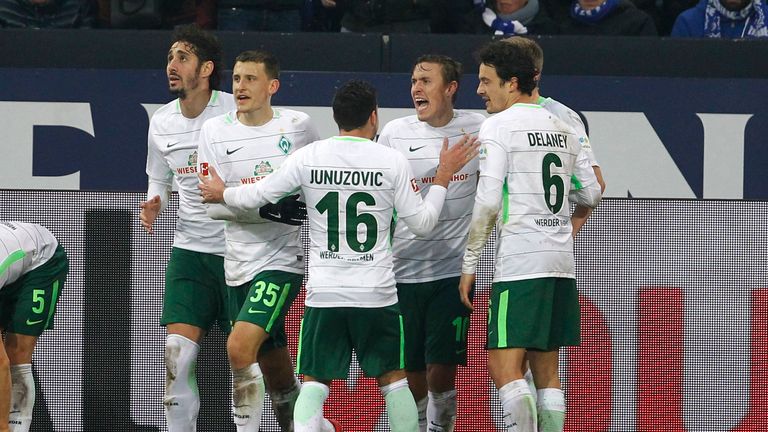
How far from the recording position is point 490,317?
6090 millimetres

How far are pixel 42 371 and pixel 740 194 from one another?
4727mm

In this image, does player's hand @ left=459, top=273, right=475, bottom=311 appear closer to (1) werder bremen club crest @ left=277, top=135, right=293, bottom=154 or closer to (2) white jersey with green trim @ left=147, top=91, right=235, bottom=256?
(1) werder bremen club crest @ left=277, top=135, right=293, bottom=154

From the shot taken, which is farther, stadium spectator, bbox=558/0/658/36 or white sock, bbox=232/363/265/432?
stadium spectator, bbox=558/0/658/36

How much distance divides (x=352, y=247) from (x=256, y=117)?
44.0 inches

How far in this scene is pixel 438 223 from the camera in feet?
22.0

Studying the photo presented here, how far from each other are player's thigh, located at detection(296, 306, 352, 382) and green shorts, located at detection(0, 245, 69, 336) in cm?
162

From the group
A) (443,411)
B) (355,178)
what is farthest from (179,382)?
(355,178)

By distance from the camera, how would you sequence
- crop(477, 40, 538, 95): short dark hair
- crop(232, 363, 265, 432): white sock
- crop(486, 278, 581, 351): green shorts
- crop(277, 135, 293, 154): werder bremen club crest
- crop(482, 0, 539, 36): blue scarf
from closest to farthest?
crop(486, 278, 581, 351): green shorts
crop(477, 40, 538, 95): short dark hair
crop(232, 363, 265, 432): white sock
crop(277, 135, 293, 154): werder bremen club crest
crop(482, 0, 539, 36): blue scarf

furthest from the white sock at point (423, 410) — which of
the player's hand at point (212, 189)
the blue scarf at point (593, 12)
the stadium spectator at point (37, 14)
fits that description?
the stadium spectator at point (37, 14)

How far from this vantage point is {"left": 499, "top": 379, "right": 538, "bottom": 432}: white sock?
5953 mm

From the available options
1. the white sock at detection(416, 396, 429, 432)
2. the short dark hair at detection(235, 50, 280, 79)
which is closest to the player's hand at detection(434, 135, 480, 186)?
the short dark hair at detection(235, 50, 280, 79)

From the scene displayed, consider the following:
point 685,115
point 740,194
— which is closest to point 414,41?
point 685,115

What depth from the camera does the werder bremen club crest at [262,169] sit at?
21.4 ft

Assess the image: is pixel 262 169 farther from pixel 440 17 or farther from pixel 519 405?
pixel 440 17
